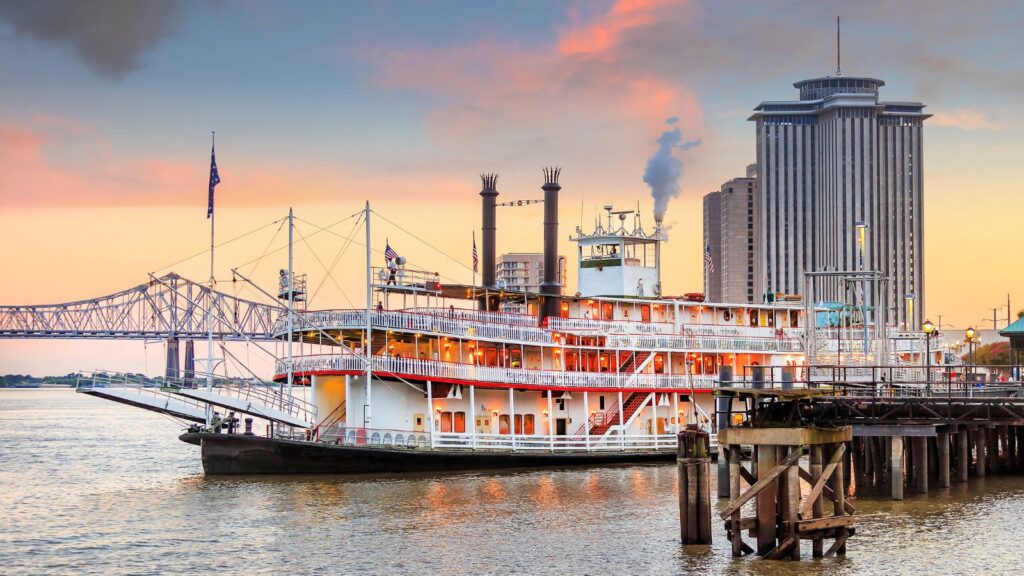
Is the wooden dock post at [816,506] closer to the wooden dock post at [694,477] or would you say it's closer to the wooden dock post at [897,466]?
the wooden dock post at [694,477]

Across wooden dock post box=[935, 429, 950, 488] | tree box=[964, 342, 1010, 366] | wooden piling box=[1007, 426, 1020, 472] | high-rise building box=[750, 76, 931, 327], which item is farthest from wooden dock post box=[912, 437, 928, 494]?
high-rise building box=[750, 76, 931, 327]

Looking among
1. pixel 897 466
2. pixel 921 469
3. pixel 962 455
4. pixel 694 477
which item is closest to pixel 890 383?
pixel 897 466

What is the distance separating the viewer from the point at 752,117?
200 meters

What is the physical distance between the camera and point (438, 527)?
31.7m

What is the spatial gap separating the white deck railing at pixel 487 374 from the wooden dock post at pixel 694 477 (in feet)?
61.2

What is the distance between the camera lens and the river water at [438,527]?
26.9 metres

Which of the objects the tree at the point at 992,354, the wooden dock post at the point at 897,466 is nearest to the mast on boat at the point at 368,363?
the wooden dock post at the point at 897,466

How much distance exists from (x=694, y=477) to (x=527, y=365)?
80.3 feet

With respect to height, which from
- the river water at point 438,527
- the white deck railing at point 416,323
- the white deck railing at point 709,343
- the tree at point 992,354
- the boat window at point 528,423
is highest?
the white deck railing at point 416,323

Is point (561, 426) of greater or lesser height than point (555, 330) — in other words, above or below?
below

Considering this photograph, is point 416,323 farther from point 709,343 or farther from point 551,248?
point 709,343

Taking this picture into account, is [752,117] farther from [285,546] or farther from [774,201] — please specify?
[285,546]

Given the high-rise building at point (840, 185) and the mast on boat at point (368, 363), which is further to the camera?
the high-rise building at point (840, 185)

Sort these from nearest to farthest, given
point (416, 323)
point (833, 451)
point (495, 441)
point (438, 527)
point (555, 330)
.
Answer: point (438, 527)
point (833, 451)
point (416, 323)
point (495, 441)
point (555, 330)
